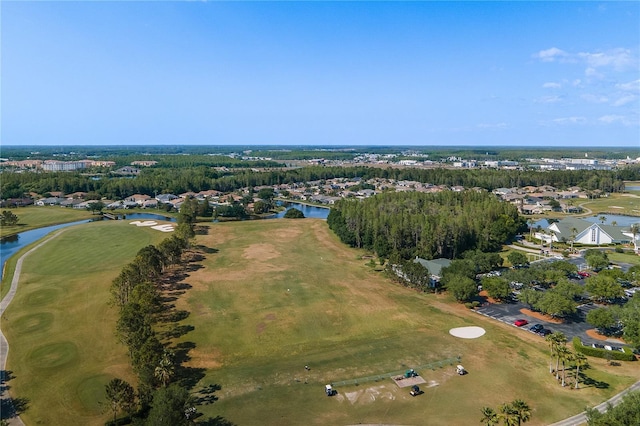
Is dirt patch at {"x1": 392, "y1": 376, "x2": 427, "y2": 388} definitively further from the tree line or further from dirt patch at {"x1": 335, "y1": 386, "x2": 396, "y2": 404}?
the tree line

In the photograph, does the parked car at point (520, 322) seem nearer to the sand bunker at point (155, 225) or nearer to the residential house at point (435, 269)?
the residential house at point (435, 269)

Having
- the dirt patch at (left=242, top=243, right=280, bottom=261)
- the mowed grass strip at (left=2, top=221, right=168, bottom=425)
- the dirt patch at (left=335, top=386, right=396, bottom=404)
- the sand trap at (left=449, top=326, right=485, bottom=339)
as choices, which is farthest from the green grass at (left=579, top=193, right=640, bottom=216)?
the mowed grass strip at (left=2, top=221, right=168, bottom=425)

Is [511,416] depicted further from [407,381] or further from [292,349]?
[292,349]

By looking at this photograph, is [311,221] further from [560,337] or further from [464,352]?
[560,337]

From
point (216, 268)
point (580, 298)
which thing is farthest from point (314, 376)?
point (580, 298)

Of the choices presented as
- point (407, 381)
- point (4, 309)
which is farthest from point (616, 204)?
point (4, 309)

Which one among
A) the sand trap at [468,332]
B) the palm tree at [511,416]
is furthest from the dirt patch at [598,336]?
the palm tree at [511,416]

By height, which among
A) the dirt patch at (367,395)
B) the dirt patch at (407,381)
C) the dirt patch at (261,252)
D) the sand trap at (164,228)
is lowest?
the dirt patch at (367,395)
